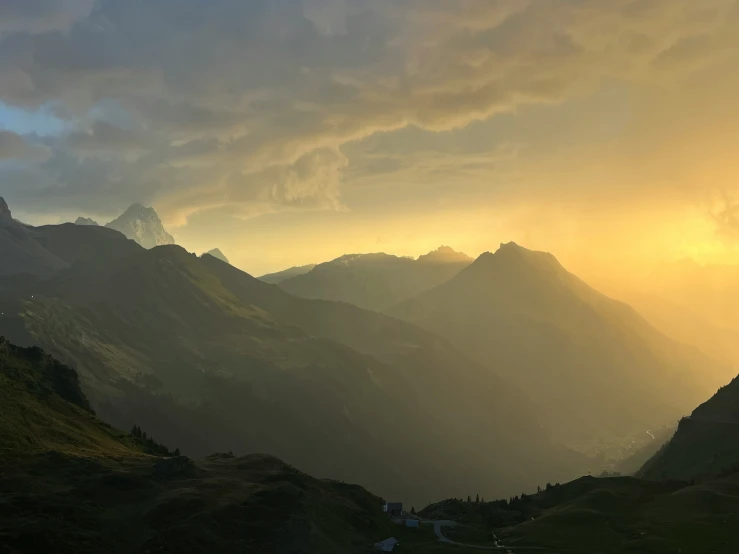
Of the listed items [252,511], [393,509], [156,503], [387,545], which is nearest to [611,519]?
[393,509]

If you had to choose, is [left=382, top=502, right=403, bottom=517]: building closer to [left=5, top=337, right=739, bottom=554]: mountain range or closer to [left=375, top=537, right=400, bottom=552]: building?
[left=5, top=337, right=739, bottom=554]: mountain range

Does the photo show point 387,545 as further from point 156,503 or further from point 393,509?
point 156,503

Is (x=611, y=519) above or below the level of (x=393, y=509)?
above

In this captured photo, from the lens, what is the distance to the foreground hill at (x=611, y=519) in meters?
119

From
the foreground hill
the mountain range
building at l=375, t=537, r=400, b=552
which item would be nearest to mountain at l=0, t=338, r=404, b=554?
the mountain range

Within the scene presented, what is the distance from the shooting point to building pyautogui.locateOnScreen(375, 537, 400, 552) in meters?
114

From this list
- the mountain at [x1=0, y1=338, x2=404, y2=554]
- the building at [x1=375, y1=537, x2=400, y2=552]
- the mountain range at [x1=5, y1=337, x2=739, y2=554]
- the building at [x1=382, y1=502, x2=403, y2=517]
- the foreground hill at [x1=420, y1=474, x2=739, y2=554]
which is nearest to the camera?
the mountain at [x1=0, y1=338, x2=404, y2=554]

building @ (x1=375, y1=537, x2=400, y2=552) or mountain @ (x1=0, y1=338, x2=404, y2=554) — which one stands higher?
mountain @ (x1=0, y1=338, x2=404, y2=554)

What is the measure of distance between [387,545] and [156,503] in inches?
1773

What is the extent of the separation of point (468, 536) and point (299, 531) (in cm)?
4277

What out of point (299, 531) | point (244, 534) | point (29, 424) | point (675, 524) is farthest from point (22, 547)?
point (675, 524)

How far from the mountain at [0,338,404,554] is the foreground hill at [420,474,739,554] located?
28.0 m

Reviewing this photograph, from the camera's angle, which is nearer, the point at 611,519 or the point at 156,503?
the point at 156,503

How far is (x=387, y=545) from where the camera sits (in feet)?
379
